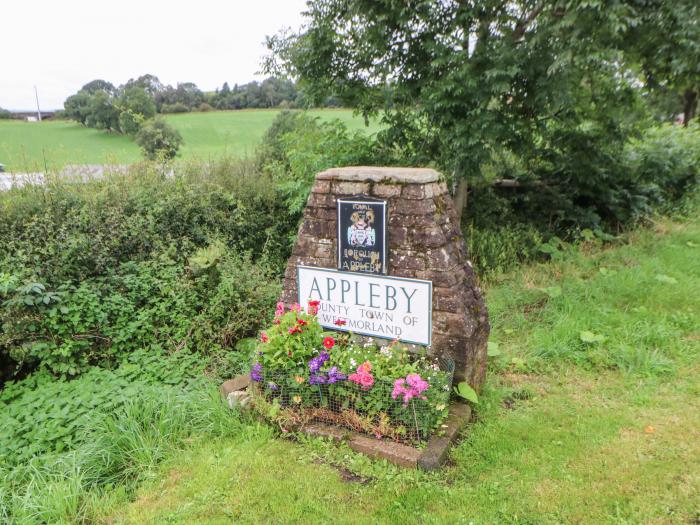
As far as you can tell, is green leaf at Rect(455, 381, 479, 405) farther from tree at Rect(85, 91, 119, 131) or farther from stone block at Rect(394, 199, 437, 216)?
tree at Rect(85, 91, 119, 131)

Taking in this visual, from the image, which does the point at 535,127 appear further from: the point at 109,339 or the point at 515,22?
the point at 109,339

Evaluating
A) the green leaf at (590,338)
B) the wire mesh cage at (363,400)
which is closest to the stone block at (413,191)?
the wire mesh cage at (363,400)

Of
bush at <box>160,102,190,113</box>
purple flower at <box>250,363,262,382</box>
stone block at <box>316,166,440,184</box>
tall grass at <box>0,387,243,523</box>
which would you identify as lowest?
tall grass at <box>0,387,243,523</box>

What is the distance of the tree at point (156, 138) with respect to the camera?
7.94 metres

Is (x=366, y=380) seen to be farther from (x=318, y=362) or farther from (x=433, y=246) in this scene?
(x=433, y=246)

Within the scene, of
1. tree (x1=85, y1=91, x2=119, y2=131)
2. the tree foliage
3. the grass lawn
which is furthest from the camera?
tree (x1=85, y1=91, x2=119, y2=131)

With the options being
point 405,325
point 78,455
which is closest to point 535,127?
point 405,325

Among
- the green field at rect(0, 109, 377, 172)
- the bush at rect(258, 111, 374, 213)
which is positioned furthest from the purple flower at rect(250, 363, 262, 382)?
the green field at rect(0, 109, 377, 172)

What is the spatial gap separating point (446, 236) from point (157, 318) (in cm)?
338

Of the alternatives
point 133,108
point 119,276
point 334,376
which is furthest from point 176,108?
point 334,376

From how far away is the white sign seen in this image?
3.52 meters

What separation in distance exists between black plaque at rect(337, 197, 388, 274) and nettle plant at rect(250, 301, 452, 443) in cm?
48

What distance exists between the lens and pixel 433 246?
342 cm

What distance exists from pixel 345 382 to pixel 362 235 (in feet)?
3.60
